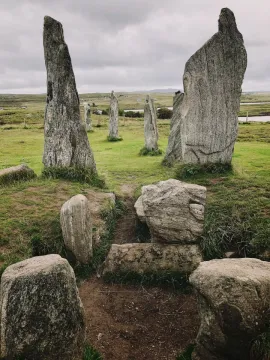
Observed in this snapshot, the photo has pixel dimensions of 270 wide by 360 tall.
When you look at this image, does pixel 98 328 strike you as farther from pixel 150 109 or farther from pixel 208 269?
pixel 150 109

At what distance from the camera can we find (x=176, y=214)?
920 cm

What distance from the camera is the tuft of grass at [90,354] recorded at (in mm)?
6139

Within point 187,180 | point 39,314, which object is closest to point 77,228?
point 39,314

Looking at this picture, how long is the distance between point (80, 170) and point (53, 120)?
7.28 feet

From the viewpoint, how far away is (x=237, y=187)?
12.3m

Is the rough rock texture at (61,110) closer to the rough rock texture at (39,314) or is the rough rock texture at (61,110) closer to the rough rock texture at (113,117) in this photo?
the rough rock texture at (39,314)

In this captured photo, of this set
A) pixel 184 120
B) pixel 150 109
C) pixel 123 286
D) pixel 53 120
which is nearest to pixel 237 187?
pixel 184 120

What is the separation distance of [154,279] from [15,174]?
7604mm

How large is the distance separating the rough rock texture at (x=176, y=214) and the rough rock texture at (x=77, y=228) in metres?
1.61

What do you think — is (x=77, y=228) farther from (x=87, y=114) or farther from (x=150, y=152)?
(x=87, y=114)

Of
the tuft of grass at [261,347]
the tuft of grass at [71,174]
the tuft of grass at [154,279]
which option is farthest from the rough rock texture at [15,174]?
the tuft of grass at [261,347]

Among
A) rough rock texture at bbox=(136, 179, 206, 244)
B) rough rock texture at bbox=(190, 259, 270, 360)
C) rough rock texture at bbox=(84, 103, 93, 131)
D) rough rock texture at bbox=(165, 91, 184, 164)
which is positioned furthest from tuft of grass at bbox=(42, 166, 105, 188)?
rough rock texture at bbox=(84, 103, 93, 131)

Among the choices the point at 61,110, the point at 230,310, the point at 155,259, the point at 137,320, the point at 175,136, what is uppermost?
the point at 61,110

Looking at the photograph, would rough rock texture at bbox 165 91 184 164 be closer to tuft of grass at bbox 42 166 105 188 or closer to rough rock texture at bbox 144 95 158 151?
rough rock texture at bbox 144 95 158 151
